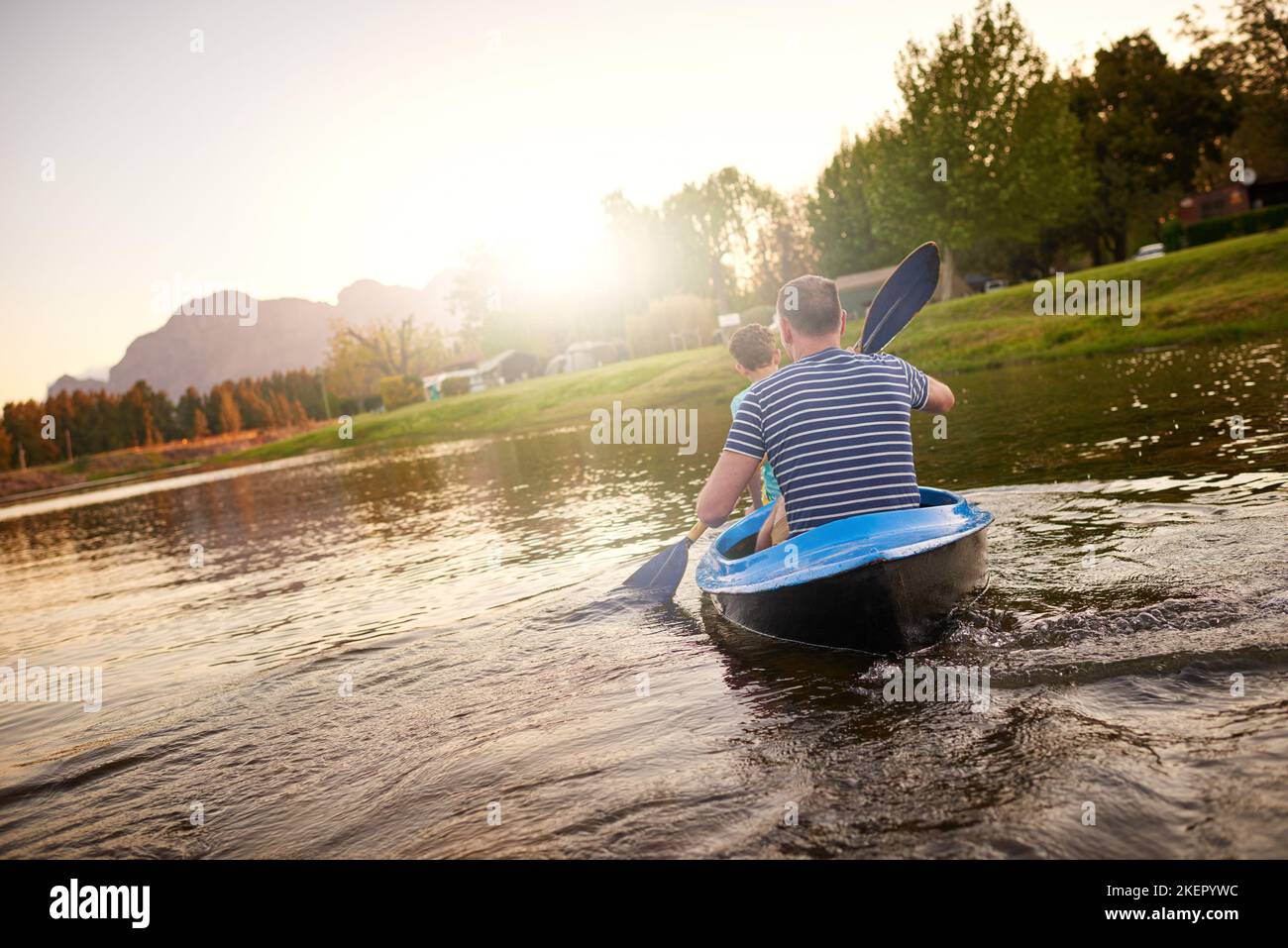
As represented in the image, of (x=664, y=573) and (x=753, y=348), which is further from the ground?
(x=753, y=348)

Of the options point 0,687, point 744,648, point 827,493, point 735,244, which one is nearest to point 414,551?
point 0,687

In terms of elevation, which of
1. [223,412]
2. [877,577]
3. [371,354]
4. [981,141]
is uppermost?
[981,141]

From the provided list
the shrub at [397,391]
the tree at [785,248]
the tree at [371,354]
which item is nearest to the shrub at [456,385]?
the shrub at [397,391]

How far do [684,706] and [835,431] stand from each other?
5.98 feet

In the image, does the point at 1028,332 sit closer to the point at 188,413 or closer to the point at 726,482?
the point at 726,482

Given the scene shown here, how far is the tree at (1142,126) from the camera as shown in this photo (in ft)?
189

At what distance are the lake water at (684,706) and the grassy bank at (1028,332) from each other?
46.6 ft

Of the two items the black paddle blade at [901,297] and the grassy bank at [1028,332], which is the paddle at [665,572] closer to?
the black paddle blade at [901,297]

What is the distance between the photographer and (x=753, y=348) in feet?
22.9

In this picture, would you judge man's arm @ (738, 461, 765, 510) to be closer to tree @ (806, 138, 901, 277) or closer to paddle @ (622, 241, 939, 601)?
paddle @ (622, 241, 939, 601)

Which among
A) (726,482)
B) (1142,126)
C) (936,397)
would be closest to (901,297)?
(936,397)

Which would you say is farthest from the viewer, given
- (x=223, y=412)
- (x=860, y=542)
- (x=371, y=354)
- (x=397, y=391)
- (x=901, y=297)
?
(x=223, y=412)
